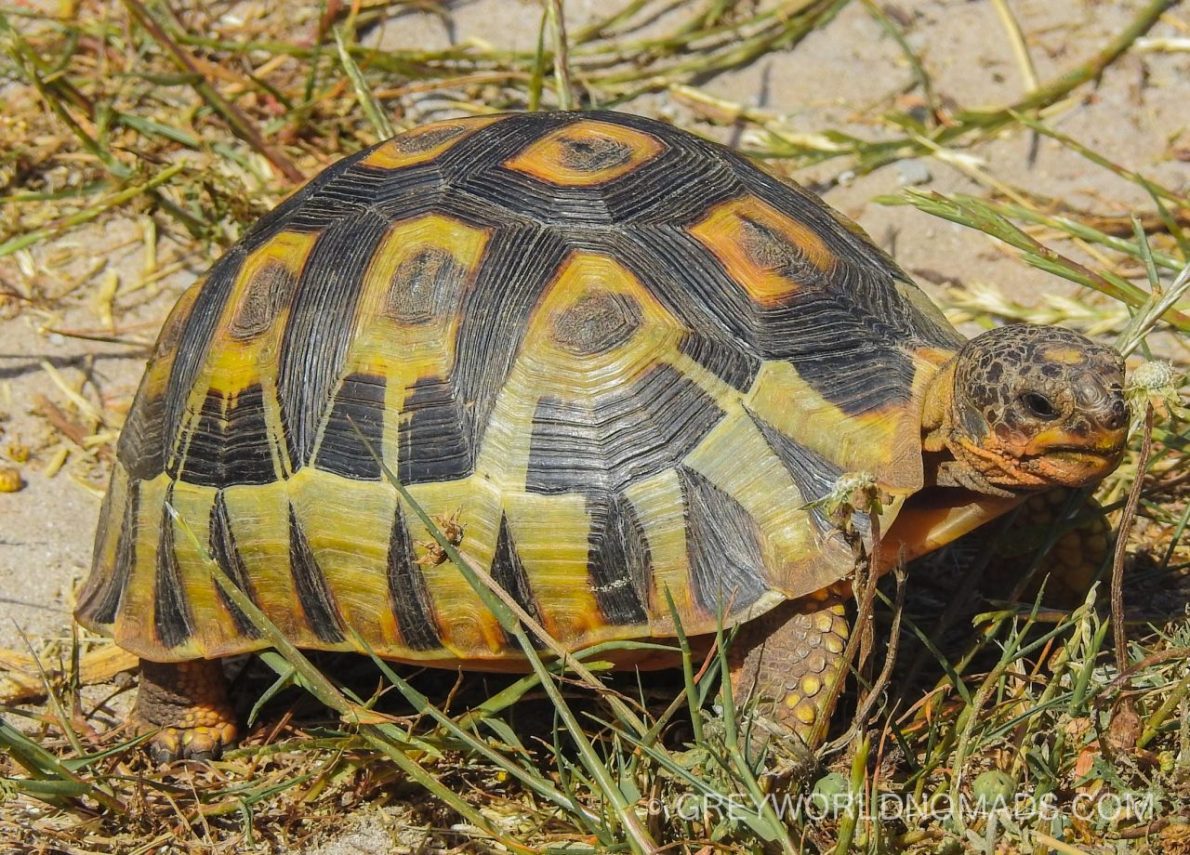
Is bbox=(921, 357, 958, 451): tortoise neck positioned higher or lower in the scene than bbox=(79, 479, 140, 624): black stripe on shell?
higher

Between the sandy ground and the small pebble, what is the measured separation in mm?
11

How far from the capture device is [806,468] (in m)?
2.34

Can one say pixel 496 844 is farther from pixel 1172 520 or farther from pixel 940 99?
pixel 940 99

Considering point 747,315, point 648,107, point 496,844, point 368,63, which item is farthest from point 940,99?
point 496,844

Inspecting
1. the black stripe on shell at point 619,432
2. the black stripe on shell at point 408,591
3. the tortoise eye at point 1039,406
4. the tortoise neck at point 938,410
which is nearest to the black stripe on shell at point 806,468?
the black stripe on shell at point 619,432

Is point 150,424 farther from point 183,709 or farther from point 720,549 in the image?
point 720,549

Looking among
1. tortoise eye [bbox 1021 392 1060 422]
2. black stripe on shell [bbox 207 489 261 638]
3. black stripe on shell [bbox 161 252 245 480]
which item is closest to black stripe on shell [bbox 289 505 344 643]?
black stripe on shell [bbox 207 489 261 638]

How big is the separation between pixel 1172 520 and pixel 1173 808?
94 centimetres

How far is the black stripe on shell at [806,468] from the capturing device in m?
2.31

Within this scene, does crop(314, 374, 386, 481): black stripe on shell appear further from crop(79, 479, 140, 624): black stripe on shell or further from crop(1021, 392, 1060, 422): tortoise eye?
crop(1021, 392, 1060, 422): tortoise eye

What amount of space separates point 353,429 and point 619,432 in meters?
0.54

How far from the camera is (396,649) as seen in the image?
8.22ft

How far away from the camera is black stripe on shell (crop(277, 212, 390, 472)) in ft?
8.33

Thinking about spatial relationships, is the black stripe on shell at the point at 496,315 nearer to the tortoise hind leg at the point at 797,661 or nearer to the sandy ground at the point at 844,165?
the tortoise hind leg at the point at 797,661
